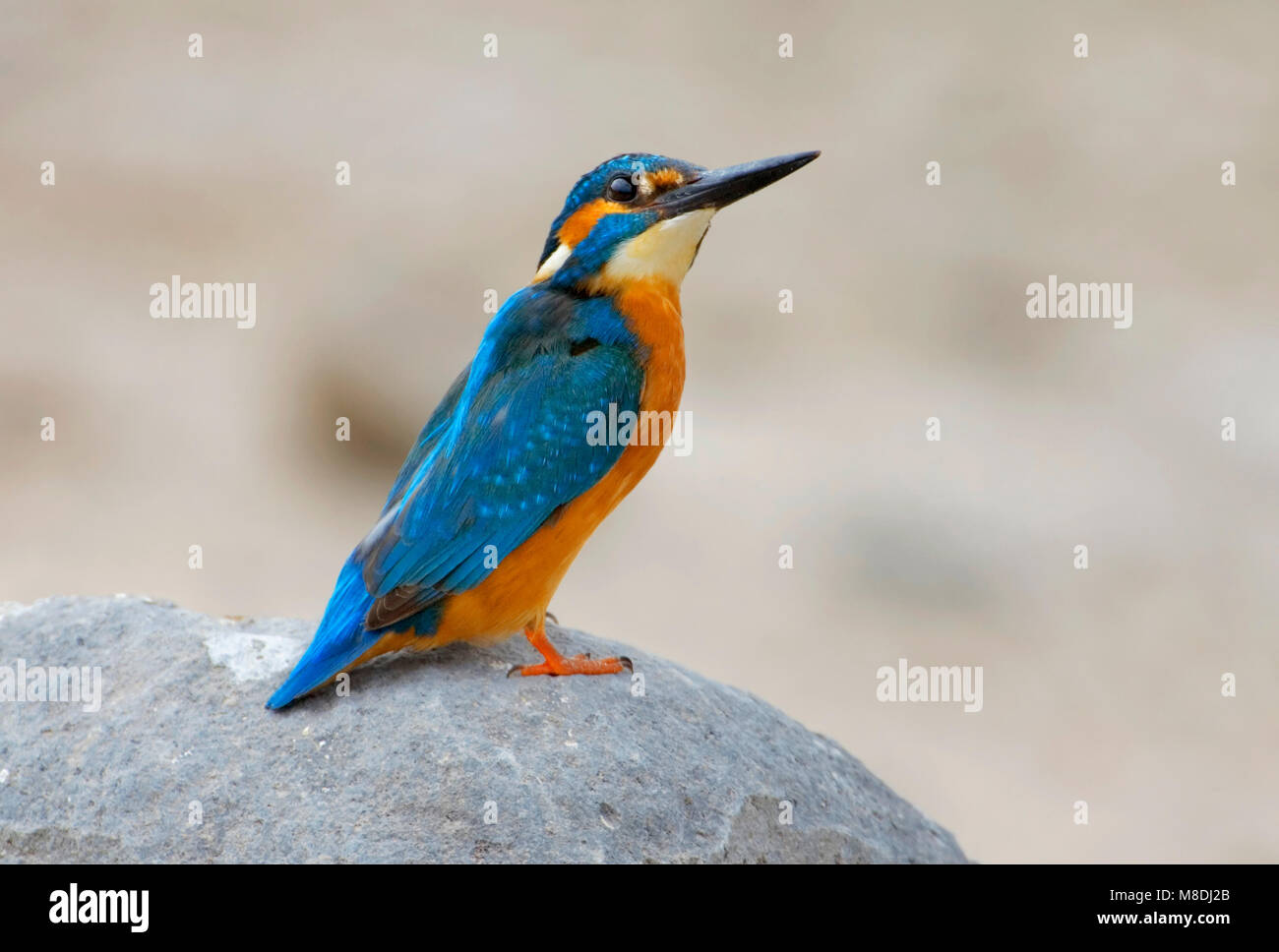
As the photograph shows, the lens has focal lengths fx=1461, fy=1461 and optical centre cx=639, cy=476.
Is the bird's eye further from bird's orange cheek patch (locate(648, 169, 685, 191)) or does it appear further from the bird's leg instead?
the bird's leg

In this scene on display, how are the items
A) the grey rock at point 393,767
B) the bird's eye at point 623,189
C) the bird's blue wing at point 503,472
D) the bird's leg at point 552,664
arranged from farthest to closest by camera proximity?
the bird's leg at point 552,664 < the bird's eye at point 623,189 < the bird's blue wing at point 503,472 < the grey rock at point 393,767

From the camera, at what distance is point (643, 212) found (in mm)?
4801

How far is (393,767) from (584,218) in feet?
6.26

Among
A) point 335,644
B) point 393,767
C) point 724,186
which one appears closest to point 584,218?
point 724,186

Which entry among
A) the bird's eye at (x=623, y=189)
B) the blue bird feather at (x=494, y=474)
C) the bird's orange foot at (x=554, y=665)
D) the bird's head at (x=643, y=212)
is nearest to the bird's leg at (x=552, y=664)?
the bird's orange foot at (x=554, y=665)

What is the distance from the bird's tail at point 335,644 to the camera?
4758mm

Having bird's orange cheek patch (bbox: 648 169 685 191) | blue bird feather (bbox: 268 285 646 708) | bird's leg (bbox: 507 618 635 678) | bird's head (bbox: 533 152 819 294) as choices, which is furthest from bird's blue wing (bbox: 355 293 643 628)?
bird's orange cheek patch (bbox: 648 169 685 191)

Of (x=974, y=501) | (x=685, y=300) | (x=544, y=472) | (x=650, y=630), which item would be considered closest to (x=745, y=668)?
(x=650, y=630)

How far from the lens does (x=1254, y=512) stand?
14.6 metres

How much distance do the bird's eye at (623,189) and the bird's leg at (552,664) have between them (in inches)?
57.3

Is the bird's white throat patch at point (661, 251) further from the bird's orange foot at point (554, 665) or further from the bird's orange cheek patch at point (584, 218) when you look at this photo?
the bird's orange foot at point (554, 665)

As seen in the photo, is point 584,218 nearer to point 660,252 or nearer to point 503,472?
point 660,252

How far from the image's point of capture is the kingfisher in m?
4.73
